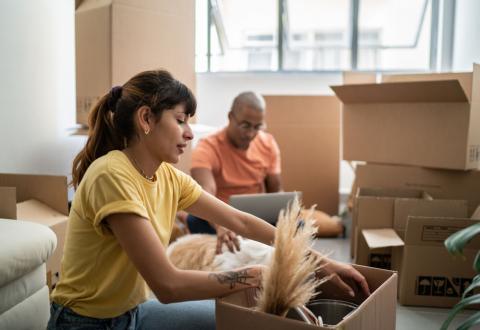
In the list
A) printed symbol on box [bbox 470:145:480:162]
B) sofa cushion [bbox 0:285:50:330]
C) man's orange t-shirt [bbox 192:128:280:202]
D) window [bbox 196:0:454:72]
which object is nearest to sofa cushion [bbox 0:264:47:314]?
sofa cushion [bbox 0:285:50:330]

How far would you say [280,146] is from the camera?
12.9ft

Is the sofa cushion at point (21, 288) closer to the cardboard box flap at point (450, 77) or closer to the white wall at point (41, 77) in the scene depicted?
the white wall at point (41, 77)

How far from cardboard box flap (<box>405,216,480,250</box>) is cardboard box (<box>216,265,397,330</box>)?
3.52ft

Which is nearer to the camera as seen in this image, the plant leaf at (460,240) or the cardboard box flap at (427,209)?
the plant leaf at (460,240)

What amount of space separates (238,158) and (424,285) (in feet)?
3.83

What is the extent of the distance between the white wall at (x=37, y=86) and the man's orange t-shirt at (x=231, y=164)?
78cm

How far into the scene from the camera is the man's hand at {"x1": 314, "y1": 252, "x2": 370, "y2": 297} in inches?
50.7

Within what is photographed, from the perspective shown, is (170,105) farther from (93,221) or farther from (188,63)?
(188,63)

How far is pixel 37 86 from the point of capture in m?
2.82

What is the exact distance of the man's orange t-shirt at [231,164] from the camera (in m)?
2.94

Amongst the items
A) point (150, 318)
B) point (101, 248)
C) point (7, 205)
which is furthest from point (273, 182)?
point (101, 248)

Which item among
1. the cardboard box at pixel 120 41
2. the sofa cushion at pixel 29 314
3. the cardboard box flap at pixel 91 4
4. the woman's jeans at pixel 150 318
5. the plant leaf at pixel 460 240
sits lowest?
the sofa cushion at pixel 29 314

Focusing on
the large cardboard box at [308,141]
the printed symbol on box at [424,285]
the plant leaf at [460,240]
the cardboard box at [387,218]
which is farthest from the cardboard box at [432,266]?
the large cardboard box at [308,141]

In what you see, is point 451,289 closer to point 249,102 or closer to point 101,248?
point 249,102
